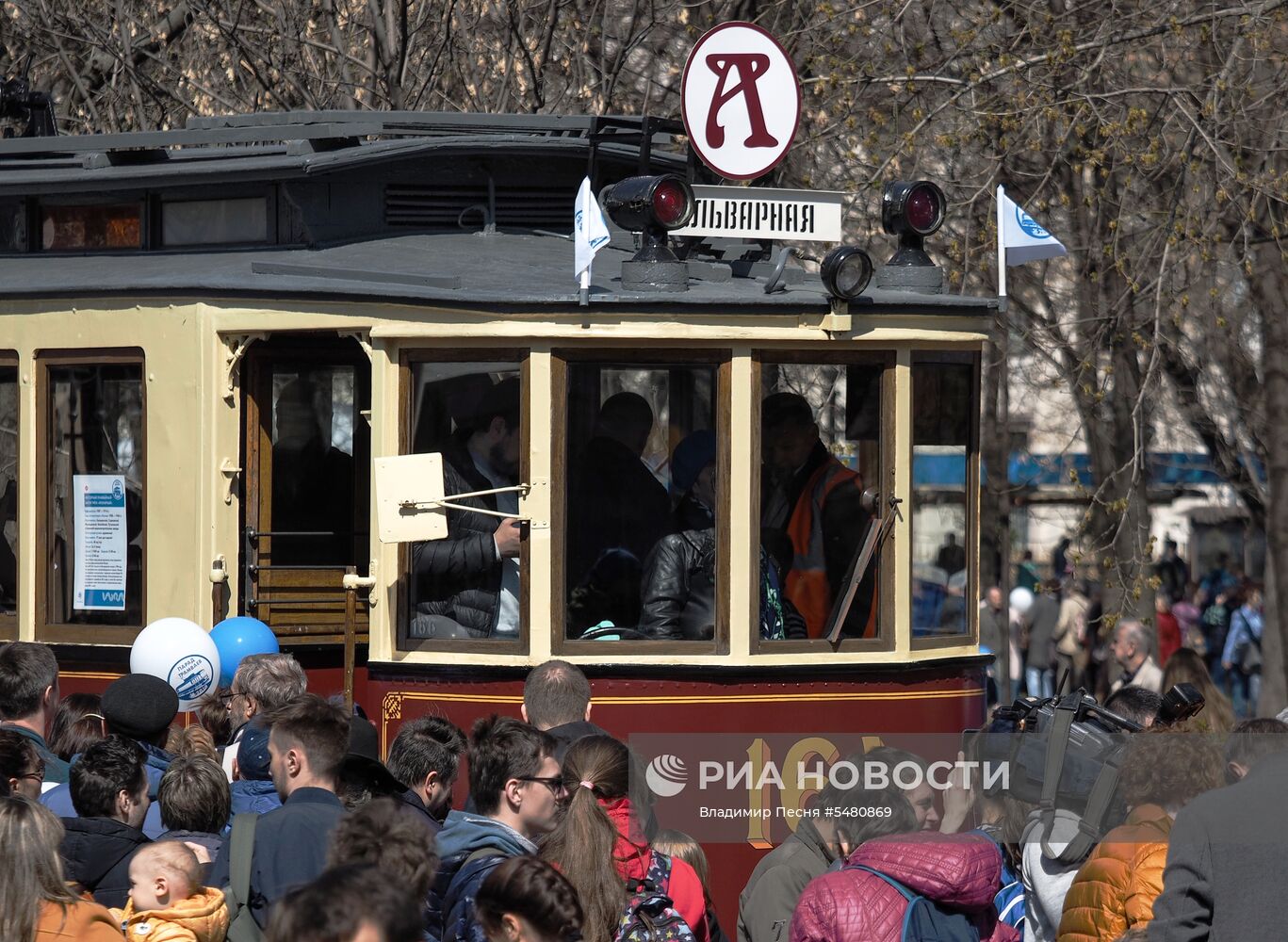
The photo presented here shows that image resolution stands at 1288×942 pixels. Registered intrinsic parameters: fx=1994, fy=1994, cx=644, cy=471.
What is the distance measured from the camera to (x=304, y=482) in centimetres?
827

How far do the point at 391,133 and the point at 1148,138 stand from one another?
5.82 m

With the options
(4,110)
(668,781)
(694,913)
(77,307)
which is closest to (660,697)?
(668,781)

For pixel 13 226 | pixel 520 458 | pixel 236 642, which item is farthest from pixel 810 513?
pixel 13 226

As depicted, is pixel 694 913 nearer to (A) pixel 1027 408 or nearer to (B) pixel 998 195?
(B) pixel 998 195

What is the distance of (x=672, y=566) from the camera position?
733cm

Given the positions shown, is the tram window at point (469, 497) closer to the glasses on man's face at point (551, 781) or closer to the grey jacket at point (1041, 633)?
the glasses on man's face at point (551, 781)

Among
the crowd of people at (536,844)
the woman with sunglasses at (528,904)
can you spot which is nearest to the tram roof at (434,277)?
the crowd of people at (536,844)

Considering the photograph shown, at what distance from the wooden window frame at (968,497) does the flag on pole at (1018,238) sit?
0.53 m

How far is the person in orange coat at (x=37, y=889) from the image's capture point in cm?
389

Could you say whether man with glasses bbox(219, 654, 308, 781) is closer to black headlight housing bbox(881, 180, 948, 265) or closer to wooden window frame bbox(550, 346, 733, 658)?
wooden window frame bbox(550, 346, 733, 658)

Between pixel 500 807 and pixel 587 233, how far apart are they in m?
2.92

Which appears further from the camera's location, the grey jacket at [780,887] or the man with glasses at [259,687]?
the man with glasses at [259,687]

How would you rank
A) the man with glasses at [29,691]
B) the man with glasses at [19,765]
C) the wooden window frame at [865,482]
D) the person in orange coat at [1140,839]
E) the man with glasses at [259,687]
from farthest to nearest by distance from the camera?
the wooden window frame at [865,482]
the man with glasses at [259,687]
the man with glasses at [29,691]
the man with glasses at [19,765]
the person in orange coat at [1140,839]

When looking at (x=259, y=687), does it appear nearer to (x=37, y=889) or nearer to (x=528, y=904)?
(x=37, y=889)
